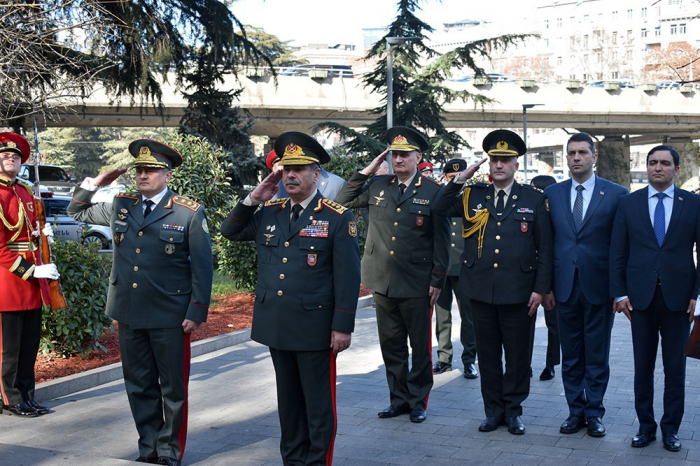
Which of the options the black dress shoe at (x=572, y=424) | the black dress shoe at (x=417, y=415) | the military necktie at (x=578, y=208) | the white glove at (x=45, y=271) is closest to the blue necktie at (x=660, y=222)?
the military necktie at (x=578, y=208)

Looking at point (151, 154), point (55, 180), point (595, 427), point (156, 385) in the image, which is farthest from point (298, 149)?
point (55, 180)

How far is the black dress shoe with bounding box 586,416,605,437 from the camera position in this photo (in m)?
6.15

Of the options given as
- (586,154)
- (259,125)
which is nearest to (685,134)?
(259,125)

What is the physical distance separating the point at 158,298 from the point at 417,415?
2.44 metres

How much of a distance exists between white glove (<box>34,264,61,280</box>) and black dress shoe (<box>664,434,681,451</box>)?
500 cm

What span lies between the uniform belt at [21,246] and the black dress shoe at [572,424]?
4626 millimetres

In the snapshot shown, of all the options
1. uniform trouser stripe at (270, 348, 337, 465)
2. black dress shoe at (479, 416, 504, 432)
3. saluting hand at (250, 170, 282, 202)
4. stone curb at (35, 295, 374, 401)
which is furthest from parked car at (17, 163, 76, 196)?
uniform trouser stripe at (270, 348, 337, 465)

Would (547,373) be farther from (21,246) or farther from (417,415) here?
(21,246)

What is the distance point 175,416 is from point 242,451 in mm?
665

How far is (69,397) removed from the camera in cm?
755

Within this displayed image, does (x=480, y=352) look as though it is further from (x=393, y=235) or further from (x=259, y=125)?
(x=259, y=125)

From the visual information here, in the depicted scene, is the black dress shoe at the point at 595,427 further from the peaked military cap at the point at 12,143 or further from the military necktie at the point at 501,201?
the peaked military cap at the point at 12,143

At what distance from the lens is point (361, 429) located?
21.2 ft

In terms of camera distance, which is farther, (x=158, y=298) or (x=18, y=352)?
(x=18, y=352)
